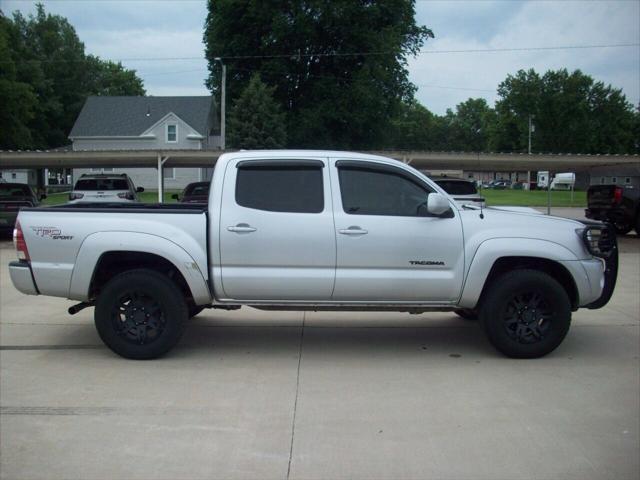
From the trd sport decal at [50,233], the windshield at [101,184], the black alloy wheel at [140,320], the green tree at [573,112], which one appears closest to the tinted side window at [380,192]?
the black alloy wheel at [140,320]

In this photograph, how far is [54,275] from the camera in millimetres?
5961

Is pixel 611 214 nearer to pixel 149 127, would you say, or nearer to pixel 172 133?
pixel 172 133

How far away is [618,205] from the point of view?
19.1 m

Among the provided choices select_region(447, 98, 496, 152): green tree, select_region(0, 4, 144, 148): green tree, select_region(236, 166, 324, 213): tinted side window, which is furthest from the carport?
select_region(447, 98, 496, 152): green tree

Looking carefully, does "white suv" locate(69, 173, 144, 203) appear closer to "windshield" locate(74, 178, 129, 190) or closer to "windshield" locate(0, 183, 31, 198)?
"windshield" locate(74, 178, 129, 190)

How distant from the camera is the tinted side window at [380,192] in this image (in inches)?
237

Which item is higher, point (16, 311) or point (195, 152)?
point (195, 152)

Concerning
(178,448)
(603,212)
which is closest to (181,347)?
(178,448)

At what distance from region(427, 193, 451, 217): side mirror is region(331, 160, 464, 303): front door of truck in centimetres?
17

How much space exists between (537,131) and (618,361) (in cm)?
7407

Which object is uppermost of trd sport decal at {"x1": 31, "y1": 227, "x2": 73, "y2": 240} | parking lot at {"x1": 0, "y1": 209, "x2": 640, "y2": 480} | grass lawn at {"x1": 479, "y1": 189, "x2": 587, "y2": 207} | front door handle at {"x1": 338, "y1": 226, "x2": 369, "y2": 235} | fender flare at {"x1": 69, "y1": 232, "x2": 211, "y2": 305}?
front door handle at {"x1": 338, "y1": 226, "x2": 369, "y2": 235}

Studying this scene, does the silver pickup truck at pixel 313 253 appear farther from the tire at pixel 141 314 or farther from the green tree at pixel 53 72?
the green tree at pixel 53 72

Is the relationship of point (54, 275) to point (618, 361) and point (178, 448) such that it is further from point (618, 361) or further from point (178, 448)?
point (618, 361)

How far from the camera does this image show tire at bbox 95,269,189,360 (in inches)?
235
